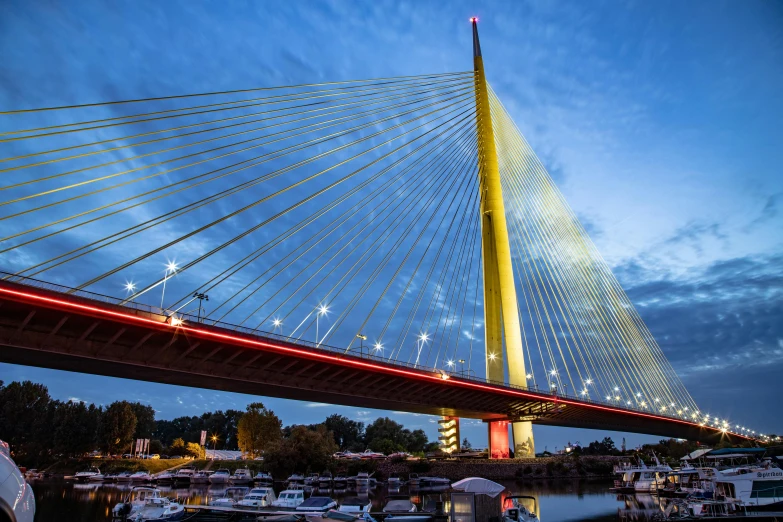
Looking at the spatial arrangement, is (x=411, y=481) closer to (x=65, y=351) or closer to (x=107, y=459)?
(x=65, y=351)

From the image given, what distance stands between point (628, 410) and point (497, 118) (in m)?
35.8

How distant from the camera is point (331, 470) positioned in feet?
179

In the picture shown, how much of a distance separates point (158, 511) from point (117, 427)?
52467 mm

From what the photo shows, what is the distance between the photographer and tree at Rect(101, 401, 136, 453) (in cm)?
6738

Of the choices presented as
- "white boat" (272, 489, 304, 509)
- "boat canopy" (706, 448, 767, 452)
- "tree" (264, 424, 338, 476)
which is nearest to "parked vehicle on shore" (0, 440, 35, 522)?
"white boat" (272, 489, 304, 509)

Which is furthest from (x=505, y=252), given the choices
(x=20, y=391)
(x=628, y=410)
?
(x=20, y=391)

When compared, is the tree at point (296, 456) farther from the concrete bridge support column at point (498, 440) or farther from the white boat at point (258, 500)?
the white boat at point (258, 500)

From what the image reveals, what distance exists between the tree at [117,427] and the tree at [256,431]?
575 inches

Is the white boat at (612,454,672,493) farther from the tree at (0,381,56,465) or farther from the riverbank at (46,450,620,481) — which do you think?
the tree at (0,381,56,465)

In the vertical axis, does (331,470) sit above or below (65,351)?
below

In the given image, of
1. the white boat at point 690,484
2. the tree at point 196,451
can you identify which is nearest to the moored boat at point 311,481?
the white boat at point 690,484

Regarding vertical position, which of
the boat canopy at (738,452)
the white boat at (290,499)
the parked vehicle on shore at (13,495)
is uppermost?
the parked vehicle on shore at (13,495)

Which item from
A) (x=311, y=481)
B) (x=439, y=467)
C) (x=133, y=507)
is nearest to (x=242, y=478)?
(x=311, y=481)

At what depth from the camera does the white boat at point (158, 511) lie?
74.7 feet
